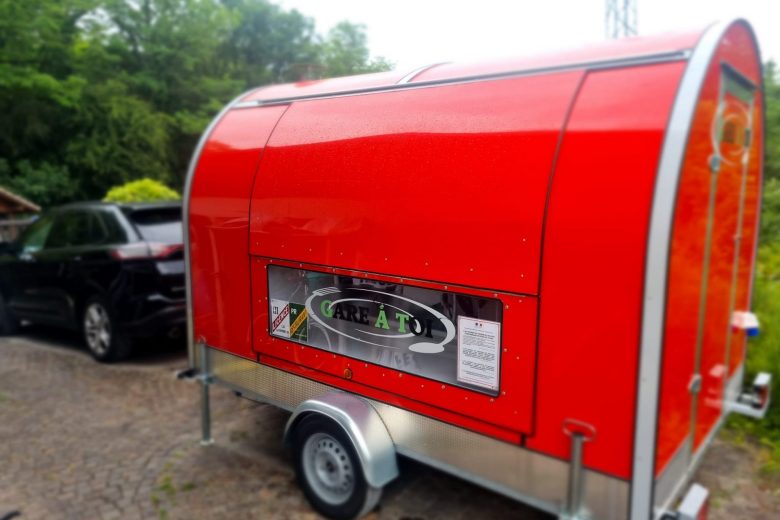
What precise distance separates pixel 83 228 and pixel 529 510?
19.2ft

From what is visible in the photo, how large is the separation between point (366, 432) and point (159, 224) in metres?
4.40

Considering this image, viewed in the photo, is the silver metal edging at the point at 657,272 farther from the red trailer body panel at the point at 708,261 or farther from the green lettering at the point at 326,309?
the green lettering at the point at 326,309

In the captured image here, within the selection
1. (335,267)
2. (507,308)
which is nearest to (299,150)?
(335,267)

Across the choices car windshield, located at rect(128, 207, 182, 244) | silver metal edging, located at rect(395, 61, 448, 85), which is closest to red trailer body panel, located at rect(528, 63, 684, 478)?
silver metal edging, located at rect(395, 61, 448, 85)

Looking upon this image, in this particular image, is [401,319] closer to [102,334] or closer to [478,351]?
[478,351]

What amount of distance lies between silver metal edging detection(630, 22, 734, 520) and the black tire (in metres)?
8.59

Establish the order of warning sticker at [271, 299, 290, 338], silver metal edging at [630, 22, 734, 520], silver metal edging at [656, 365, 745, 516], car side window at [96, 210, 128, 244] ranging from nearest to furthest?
1. silver metal edging at [630, 22, 734, 520]
2. silver metal edging at [656, 365, 745, 516]
3. warning sticker at [271, 299, 290, 338]
4. car side window at [96, 210, 128, 244]

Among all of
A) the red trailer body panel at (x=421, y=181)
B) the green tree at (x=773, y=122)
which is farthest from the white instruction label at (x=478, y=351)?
the green tree at (x=773, y=122)

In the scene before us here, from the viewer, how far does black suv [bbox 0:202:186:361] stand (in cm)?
645

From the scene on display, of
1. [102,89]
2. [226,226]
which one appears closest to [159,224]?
[226,226]

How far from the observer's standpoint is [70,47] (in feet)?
70.5

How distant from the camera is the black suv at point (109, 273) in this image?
21.1 ft

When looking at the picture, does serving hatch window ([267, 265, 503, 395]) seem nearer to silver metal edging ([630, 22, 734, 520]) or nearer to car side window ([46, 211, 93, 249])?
silver metal edging ([630, 22, 734, 520])

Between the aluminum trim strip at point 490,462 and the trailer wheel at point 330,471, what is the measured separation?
24 centimetres
